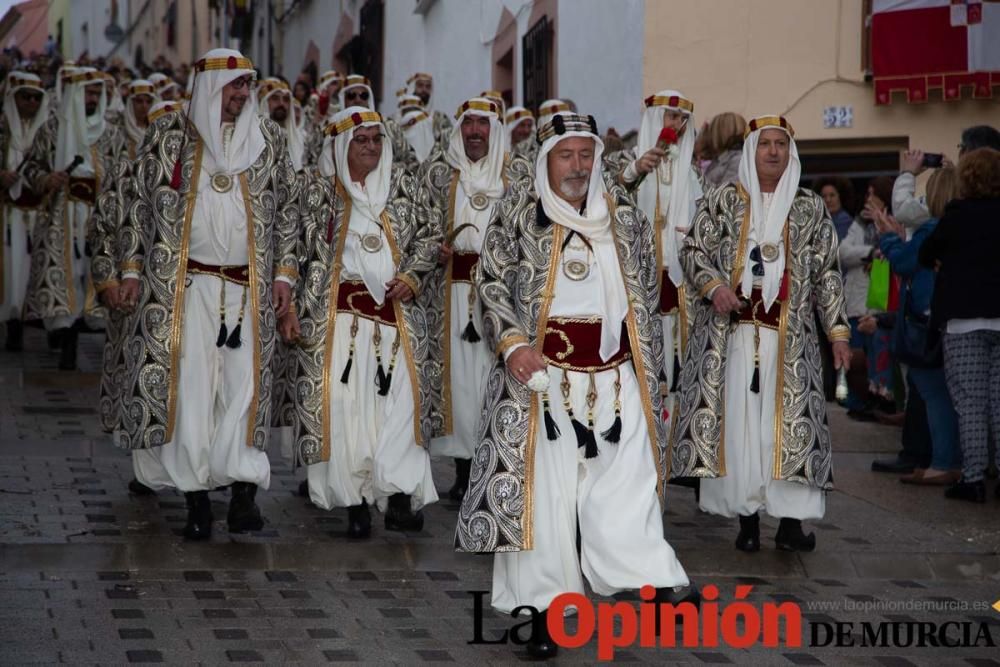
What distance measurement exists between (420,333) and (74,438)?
3167 millimetres

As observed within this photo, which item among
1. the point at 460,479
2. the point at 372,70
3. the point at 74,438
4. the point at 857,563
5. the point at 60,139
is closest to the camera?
the point at 857,563

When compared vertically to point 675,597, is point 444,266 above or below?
above

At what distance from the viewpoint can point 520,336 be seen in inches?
261

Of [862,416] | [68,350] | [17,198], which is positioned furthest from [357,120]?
[17,198]

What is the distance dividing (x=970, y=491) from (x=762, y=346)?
209 centimetres

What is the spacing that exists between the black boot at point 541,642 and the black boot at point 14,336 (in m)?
9.77

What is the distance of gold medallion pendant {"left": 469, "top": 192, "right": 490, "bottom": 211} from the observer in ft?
33.2

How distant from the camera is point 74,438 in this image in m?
10.9

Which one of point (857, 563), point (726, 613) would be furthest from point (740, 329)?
point (726, 613)

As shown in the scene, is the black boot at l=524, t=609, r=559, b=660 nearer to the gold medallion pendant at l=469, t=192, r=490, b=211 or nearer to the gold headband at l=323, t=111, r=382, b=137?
the gold headband at l=323, t=111, r=382, b=137

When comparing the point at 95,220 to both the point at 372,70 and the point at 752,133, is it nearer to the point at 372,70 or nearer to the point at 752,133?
the point at 752,133

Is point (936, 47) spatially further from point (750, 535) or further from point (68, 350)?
point (750, 535)

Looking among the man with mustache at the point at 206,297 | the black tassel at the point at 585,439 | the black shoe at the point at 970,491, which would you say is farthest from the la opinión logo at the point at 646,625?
the black shoe at the point at 970,491

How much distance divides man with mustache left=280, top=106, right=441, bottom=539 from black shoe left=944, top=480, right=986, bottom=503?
10.2 feet
